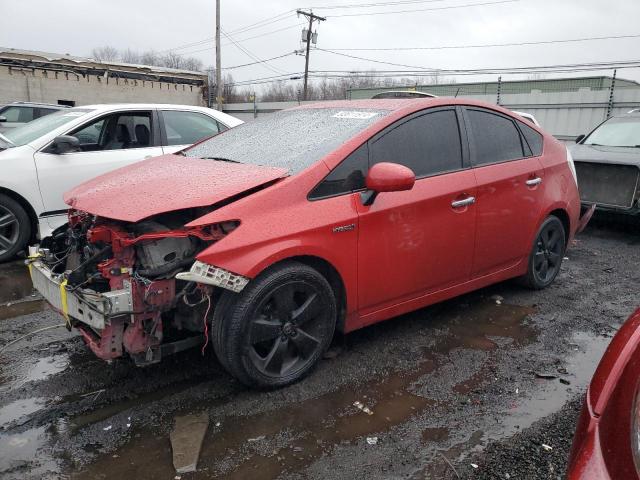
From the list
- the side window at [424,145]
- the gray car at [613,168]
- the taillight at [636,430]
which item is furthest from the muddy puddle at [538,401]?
the gray car at [613,168]

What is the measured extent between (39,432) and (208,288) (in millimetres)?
1121

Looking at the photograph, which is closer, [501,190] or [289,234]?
[289,234]

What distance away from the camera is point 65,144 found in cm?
529

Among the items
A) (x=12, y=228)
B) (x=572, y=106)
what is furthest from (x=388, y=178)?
(x=572, y=106)

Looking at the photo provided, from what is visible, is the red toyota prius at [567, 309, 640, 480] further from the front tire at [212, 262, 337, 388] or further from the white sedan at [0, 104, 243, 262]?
the white sedan at [0, 104, 243, 262]

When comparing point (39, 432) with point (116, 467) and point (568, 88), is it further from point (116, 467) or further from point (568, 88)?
point (568, 88)

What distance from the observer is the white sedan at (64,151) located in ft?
17.2

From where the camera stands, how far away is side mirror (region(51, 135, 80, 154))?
529 cm

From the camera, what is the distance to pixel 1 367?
130 inches

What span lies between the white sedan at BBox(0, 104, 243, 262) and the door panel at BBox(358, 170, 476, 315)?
370 centimetres

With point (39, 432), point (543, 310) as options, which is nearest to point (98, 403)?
point (39, 432)

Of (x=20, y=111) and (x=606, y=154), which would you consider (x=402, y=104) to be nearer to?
(x=606, y=154)

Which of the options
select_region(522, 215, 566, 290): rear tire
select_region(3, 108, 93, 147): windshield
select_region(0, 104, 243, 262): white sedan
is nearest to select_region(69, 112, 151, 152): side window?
select_region(0, 104, 243, 262): white sedan

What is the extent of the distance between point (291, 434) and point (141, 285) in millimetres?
1076
